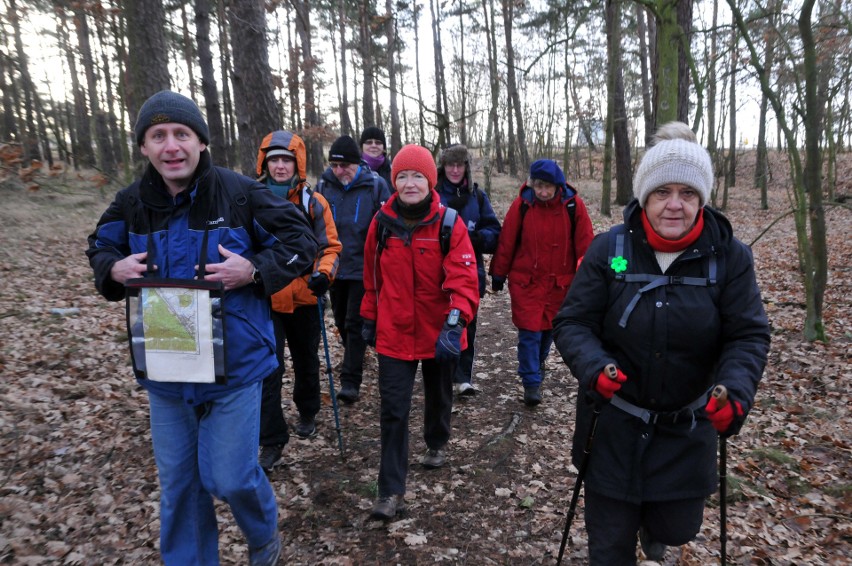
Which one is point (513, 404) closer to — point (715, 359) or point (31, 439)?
point (715, 359)

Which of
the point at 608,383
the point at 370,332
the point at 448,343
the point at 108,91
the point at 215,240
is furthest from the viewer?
the point at 108,91

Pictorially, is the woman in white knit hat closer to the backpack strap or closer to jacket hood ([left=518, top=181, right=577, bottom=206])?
the backpack strap

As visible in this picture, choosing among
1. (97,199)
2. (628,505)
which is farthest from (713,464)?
(97,199)

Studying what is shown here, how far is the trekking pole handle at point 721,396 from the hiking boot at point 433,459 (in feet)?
9.01

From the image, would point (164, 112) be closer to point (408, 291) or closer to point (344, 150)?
point (408, 291)

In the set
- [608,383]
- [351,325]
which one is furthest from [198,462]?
[351,325]

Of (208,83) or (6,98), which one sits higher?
(208,83)

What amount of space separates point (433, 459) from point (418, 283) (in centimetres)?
167

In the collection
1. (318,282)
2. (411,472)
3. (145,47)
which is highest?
(145,47)

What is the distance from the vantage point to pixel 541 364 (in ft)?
20.5

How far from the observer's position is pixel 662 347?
94.8 inches

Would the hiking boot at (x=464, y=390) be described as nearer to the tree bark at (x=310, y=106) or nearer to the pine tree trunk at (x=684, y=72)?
the pine tree trunk at (x=684, y=72)

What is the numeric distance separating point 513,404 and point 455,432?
0.94 m

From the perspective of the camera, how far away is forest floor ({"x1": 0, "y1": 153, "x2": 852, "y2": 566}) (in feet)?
11.8
